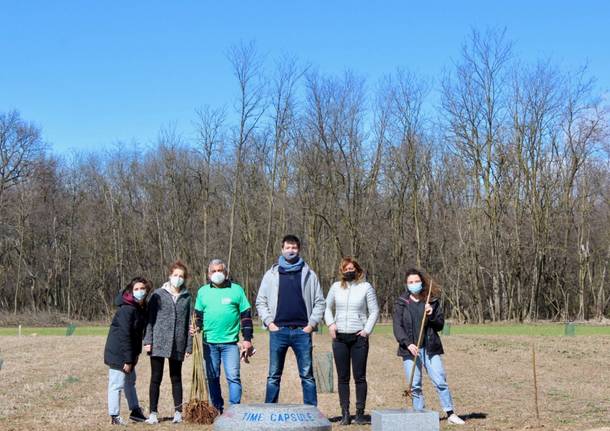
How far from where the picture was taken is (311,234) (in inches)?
1741

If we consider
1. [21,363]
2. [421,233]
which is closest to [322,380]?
[21,363]

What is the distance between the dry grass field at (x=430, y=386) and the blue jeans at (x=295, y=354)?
562 millimetres

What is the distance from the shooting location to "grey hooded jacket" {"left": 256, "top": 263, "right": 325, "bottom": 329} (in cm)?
909

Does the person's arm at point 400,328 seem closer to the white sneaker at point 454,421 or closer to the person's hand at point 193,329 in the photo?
the white sneaker at point 454,421

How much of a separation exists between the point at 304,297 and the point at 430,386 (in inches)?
236

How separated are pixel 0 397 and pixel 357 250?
3160cm

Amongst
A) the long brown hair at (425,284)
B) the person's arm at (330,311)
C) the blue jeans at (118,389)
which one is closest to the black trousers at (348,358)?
the person's arm at (330,311)

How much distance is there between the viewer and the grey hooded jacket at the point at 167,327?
964cm

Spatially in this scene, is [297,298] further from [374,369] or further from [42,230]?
[42,230]

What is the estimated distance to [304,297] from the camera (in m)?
→ 9.09

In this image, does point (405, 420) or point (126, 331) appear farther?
point (126, 331)

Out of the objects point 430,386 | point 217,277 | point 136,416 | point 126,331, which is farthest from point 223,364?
point 430,386

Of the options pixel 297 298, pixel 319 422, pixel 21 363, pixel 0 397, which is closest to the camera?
pixel 319 422

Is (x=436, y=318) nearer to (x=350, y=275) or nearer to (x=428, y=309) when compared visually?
(x=428, y=309)
